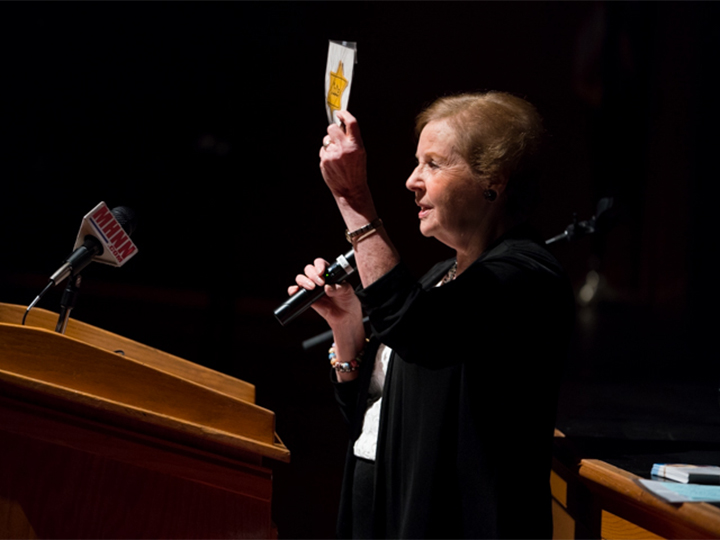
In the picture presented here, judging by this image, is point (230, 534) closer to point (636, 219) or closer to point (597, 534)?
point (597, 534)

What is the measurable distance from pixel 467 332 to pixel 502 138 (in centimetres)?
39

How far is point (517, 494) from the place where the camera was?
1099mm

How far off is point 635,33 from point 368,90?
7.66ft

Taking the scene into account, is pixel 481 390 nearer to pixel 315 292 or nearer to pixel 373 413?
pixel 373 413

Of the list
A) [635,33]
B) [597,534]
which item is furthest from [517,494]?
[635,33]

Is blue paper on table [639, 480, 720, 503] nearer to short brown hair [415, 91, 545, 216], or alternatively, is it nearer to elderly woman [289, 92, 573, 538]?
elderly woman [289, 92, 573, 538]

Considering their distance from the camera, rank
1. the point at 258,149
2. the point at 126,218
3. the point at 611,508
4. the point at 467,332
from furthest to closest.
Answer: the point at 258,149
the point at 126,218
the point at 611,508
the point at 467,332

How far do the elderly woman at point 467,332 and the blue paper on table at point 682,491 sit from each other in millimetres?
184

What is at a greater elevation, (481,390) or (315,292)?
(315,292)

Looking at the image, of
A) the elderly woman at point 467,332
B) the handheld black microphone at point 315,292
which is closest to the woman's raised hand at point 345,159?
the elderly woman at point 467,332

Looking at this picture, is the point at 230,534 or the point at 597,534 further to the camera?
the point at 597,534

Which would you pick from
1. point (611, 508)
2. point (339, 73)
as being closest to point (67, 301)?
point (339, 73)

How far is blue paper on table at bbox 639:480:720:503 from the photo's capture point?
3.41 feet

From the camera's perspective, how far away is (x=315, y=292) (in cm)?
140
